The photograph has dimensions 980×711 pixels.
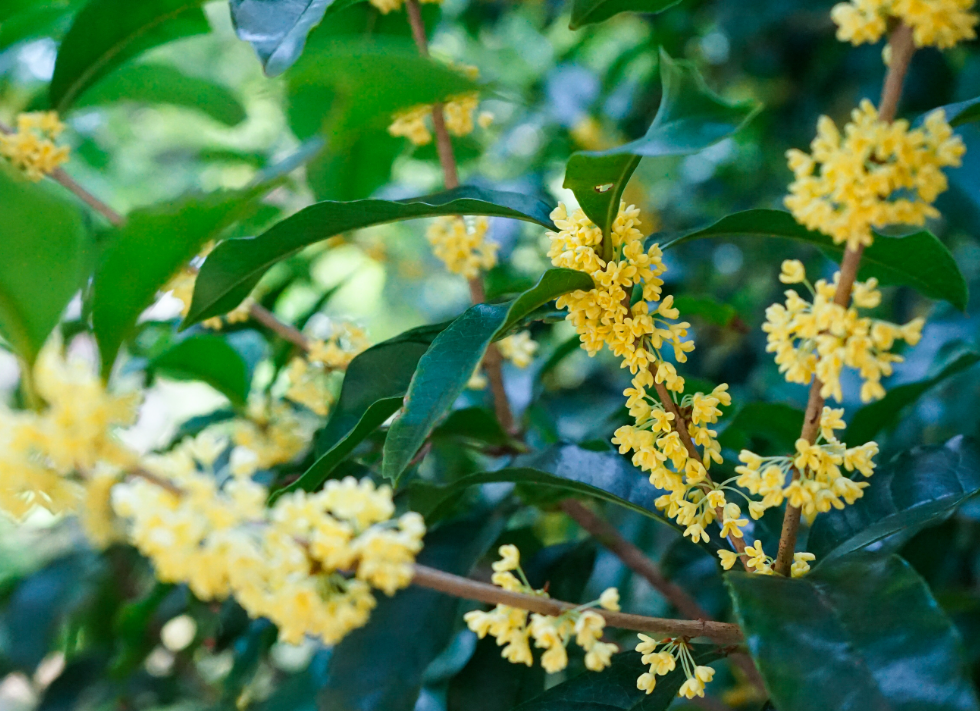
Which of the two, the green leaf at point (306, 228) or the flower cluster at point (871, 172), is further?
the green leaf at point (306, 228)

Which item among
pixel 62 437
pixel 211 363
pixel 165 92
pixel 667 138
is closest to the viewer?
pixel 62 437

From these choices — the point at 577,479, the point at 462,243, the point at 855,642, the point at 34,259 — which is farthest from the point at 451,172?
the point at 855,642

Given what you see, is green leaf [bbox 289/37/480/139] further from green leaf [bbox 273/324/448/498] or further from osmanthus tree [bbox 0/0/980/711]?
green leaf [bbox 273/324/448/498]

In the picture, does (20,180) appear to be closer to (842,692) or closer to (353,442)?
(353,442)

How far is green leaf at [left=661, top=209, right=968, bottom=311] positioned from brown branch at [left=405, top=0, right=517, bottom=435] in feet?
0.84

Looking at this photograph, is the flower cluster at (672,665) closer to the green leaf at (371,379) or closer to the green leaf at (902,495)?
the green leaf at (902,495)

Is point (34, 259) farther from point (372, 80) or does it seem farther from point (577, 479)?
point (577, 479)

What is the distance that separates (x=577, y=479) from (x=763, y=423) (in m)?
0.33

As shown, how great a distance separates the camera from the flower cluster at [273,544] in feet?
1.26

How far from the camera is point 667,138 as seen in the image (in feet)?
1.63

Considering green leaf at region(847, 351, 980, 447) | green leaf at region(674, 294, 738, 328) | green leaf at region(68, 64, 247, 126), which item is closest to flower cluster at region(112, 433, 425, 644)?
green leaf at region(674, 294, 738, 328)

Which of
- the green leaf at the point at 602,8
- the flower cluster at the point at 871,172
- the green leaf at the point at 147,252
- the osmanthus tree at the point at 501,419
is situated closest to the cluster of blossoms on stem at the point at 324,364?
the osmanthus tree at the point at 501,419

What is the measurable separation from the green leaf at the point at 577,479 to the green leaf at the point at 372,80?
0.29m

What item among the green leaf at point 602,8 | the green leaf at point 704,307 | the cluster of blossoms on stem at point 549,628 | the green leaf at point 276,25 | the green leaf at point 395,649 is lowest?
the green leaf at point 395,649
